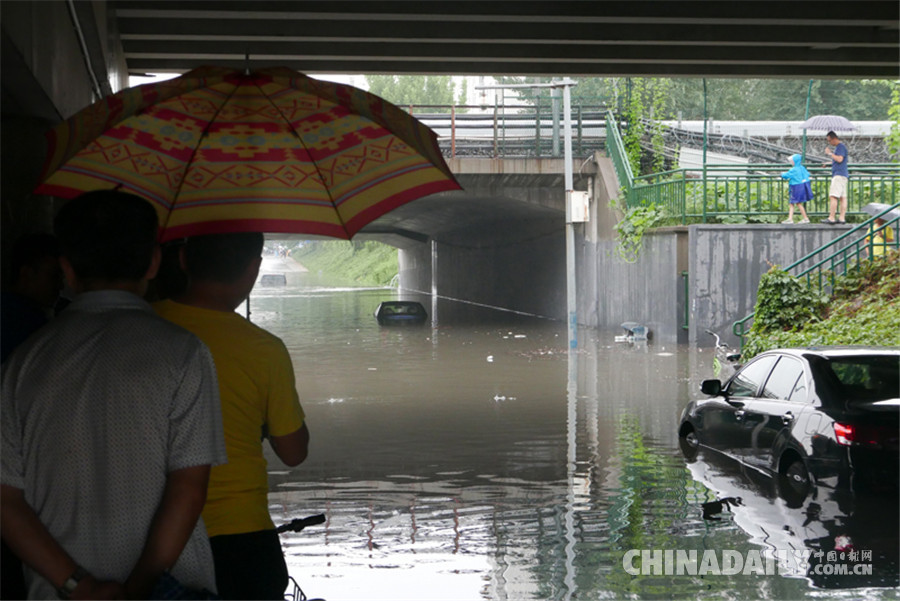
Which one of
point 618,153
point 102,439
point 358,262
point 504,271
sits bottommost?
point 358,262

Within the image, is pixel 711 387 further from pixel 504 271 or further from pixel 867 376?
pixel 504 271

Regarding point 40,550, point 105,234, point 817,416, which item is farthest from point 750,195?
point 40,550

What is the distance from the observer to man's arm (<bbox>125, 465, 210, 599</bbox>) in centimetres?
311

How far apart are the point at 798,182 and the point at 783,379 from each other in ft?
53.8

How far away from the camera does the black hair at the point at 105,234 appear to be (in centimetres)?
318

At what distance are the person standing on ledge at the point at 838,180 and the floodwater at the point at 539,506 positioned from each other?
24.2 ft

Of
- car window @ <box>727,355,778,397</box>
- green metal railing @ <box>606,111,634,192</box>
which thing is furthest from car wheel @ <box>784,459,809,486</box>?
green metal railing @ <box>606,111,634,192</box>

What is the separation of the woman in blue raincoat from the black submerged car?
49.0 feet

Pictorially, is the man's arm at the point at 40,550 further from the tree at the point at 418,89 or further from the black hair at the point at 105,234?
the tree at the point at 418,89

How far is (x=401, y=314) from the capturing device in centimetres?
3825

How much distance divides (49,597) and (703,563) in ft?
17.1

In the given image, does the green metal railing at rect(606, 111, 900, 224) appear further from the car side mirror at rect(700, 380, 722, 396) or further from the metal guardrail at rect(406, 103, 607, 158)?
the car side mirror at rect(700, 380, 722, 396)

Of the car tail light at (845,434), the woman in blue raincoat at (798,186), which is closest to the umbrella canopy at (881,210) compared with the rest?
the woman in blue raincoat at (798,186)

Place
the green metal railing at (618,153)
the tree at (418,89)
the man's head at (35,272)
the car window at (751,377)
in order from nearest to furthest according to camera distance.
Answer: the man's head at (35,272) < the car window at (751,377) < the green metal railing at (618,153) < the tree at (418,89)
